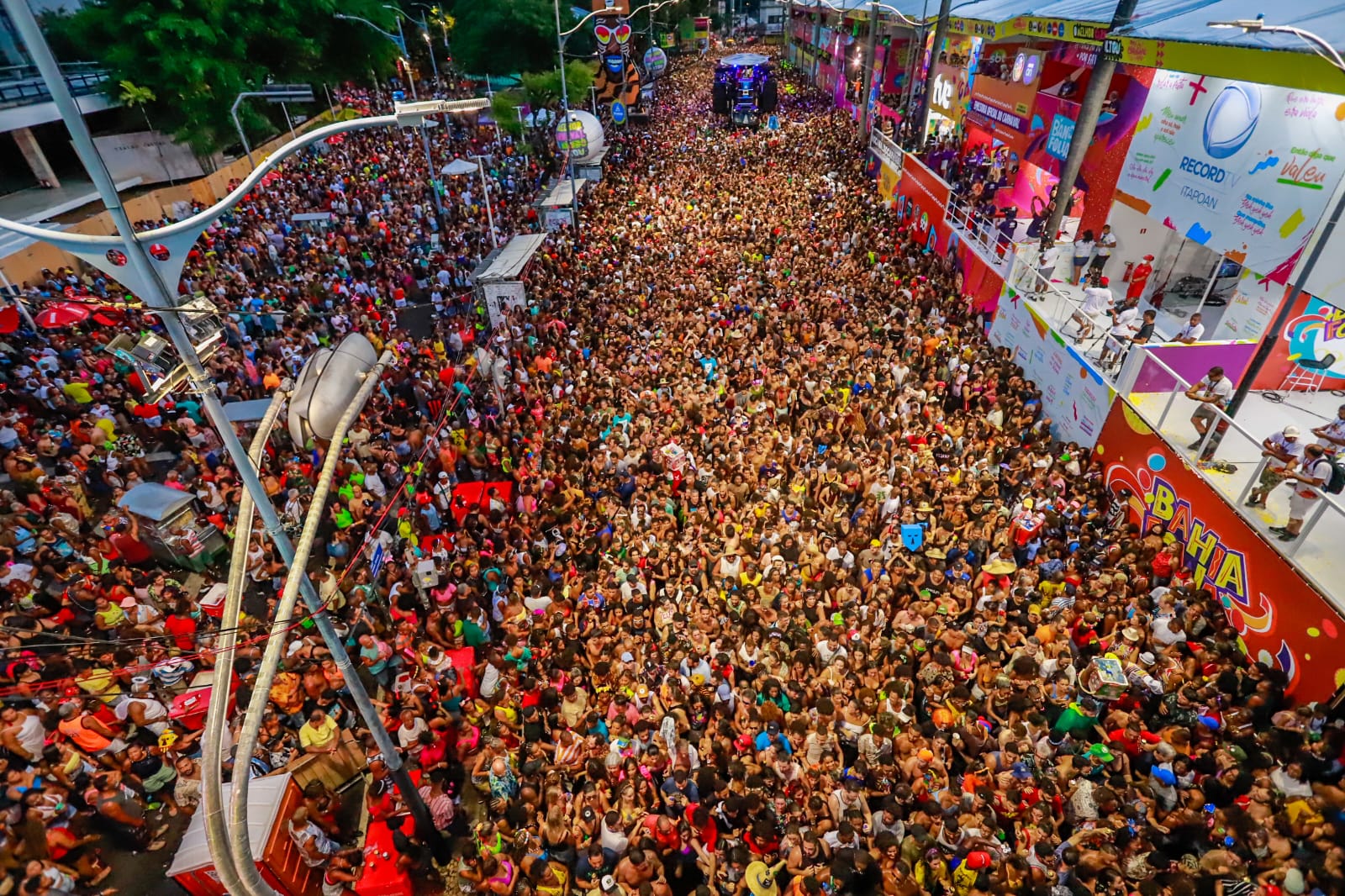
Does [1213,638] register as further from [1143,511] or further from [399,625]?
[399,625]

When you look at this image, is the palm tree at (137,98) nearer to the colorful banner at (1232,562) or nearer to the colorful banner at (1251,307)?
the colorful banner at (1232,562)

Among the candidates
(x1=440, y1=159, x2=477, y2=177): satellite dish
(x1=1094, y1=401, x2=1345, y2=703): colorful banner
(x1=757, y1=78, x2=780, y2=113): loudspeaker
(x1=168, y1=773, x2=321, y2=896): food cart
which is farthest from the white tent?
(x1=757, y1=78, x2=780, y2=113): loudspeaker

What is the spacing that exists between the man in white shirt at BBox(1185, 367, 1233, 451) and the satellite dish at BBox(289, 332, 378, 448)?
Answer: 10.9 metres

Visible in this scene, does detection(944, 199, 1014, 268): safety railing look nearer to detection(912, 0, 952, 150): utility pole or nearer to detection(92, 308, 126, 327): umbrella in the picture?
detection(912, 0, 952, 150): utility pole

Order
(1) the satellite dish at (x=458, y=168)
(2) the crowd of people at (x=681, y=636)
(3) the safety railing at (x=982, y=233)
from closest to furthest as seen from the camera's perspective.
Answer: (2) the crowd of people at (x=681, y=636), (3) the safety railing at (x=982, y=233), (1) the satellite dish at (x=458, y=168)

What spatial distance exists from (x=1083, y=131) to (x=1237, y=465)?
10.3 m

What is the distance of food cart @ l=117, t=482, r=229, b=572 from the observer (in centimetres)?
1033

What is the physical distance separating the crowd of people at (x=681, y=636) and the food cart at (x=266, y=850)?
0.26 m

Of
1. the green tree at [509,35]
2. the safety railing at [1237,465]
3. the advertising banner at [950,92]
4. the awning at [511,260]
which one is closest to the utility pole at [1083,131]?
the safety railing at [1237,465]

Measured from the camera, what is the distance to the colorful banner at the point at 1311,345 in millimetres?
11508

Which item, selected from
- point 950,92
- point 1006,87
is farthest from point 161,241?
point 950,92

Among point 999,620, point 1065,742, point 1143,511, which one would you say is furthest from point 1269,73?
point 1065,742

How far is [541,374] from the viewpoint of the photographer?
14.3 metres

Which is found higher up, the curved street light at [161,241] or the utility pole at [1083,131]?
the curved street light at [161,241]
